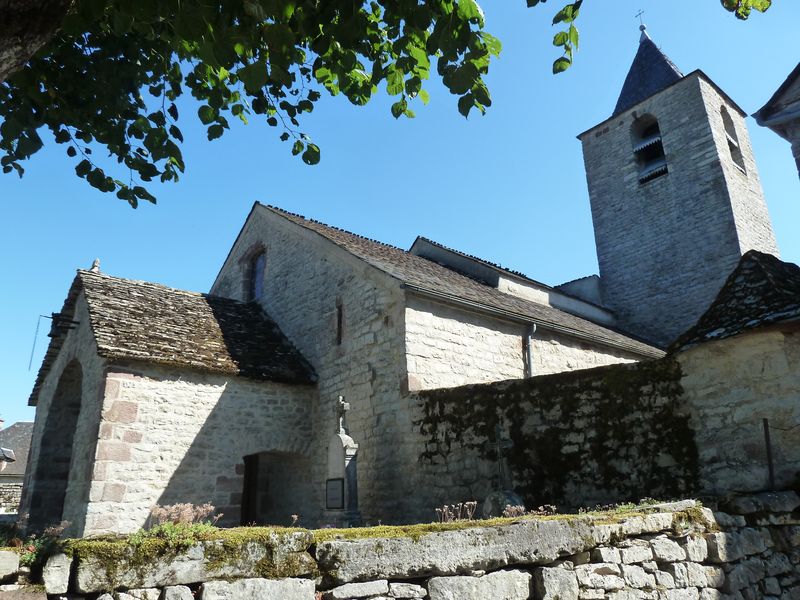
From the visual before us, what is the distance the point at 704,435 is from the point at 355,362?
589 centimetres

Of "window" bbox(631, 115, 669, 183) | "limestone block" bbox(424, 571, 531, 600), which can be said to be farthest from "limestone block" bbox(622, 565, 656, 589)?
"window" bbox(631, 115, 669, 183)

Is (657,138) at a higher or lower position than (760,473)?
higher

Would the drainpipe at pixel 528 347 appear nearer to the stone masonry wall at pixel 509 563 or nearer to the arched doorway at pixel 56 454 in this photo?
the stone masonry wall at pixel 509 563

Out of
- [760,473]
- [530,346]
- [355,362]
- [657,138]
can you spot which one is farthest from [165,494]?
[657,138]

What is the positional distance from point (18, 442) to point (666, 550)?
35.6 m

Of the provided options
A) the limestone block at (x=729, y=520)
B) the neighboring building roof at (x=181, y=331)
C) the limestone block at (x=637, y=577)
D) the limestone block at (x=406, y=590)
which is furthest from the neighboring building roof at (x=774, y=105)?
the limestone block at (x=406, y=590)

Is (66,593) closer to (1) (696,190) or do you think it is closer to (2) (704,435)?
(2) (704,435)

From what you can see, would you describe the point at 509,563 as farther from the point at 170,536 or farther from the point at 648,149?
the point at 648,149

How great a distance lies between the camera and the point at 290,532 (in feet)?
9.97

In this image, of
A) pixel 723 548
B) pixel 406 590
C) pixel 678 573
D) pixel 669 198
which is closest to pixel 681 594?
pixel 678 573

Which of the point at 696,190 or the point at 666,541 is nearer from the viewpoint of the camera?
the point at 666,541

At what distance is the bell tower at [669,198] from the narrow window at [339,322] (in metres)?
11.1

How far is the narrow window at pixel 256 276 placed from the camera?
14367 millimetres

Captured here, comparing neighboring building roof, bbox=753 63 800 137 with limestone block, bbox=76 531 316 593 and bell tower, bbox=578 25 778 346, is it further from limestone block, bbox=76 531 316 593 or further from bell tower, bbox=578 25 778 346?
limestone block, bbox=76 531 316 593
